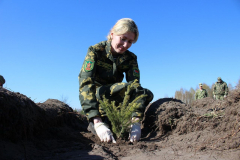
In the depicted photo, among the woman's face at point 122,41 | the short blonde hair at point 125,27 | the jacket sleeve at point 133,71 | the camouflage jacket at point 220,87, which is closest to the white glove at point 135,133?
the jacket sleeve at point 133,71

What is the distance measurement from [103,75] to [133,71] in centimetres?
49

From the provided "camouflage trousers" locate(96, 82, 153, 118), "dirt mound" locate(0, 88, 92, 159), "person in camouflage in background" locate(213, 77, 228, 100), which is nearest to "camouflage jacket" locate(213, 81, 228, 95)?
"person in camouflage in background" locate(213, 77, 228, 100)

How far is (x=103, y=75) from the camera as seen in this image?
9.95ft

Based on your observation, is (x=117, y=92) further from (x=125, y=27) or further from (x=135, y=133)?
(x=125, y=27)

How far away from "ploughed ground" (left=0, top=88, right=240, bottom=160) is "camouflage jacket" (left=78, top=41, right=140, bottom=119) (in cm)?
49

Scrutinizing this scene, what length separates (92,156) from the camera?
1.73 m

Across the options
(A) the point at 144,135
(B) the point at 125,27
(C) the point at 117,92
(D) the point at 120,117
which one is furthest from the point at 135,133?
(B) the point at 125,27

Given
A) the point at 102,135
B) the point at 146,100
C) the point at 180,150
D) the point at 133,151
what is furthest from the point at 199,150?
the point at 146,100

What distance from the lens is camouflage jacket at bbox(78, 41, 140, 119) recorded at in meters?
2.52

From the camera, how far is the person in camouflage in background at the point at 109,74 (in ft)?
8.12

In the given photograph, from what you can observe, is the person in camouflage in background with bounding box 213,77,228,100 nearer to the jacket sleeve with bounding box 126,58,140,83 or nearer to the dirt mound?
the jacket sleeve with bounding box 126,58,140,83

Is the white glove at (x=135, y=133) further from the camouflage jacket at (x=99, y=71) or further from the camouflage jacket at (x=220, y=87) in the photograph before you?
the camouflage jacket at (x=220, y=87)

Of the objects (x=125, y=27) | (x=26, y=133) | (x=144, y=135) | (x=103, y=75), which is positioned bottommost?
(x=144, y=135)

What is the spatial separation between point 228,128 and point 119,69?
5.81ft
